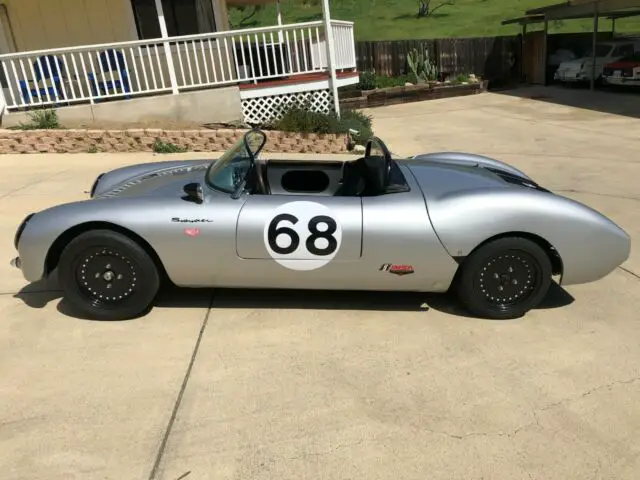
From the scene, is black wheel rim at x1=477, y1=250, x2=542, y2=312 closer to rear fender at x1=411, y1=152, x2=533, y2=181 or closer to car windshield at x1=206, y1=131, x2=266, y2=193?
rear fender at x1=411, y1=152, x2=533, y2=181

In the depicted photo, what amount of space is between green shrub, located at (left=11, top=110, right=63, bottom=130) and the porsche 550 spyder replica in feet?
22.6

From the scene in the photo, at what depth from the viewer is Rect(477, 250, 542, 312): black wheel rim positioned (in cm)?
347

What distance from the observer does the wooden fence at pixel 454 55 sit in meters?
21.4

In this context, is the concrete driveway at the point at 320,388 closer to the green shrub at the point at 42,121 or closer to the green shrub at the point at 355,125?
the green shrub at the point at 42,121

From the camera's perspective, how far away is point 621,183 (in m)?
7.20

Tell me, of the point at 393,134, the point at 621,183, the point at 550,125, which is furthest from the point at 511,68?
the point at 621,183

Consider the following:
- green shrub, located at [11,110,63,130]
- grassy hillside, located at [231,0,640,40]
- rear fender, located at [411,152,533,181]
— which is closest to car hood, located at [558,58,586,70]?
rear fender, located at [411,152,533,181]

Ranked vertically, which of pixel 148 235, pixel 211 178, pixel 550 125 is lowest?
pixel 550 125

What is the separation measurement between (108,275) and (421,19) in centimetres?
4809

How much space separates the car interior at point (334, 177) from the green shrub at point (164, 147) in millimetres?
5735

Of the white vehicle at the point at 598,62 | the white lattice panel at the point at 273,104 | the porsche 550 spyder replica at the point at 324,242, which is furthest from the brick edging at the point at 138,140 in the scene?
the white vehicle at the point at 598,62

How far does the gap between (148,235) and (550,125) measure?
11.7 meters

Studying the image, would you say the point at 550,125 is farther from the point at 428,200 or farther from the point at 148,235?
the point at 148,235

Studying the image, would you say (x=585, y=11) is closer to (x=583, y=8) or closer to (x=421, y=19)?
(x=583, y=8)
